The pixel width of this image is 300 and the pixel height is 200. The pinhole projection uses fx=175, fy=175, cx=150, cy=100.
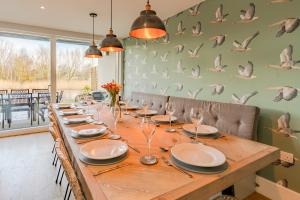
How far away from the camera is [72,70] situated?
469 centimetres

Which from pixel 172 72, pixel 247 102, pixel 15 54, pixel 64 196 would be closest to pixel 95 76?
pixel 15 54

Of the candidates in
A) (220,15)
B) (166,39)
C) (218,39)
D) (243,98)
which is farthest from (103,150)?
(166,39)

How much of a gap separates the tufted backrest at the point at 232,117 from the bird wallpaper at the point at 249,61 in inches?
10.2

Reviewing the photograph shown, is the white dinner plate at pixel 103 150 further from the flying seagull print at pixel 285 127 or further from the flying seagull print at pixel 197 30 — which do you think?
the flying seagull print at pixel 197 30

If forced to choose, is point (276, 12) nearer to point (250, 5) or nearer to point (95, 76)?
point (250, 5)

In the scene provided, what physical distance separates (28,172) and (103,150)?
1904 mm

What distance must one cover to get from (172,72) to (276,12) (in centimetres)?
178

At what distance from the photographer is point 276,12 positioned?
1.89m

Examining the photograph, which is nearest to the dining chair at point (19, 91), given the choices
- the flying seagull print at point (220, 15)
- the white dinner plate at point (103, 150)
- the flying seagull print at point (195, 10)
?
the white dinner plate at point (103, 150)

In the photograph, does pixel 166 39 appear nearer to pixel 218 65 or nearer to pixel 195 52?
pixel 195 52

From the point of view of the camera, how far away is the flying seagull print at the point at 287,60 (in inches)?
69.6

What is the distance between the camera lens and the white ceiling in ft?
9.02

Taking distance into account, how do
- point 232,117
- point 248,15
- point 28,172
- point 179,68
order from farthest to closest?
point 179,68 → point 28,172 → point 248,15 → point 232,117

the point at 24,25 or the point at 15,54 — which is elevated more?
the point at 24,25
